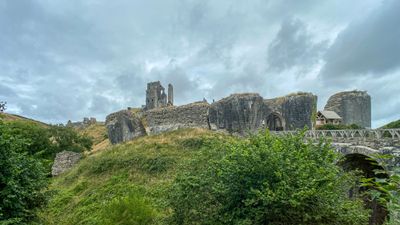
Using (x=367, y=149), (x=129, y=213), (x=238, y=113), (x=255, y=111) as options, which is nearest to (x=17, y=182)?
(x=129, y=213)

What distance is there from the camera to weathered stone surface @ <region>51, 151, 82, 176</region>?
99.1 ft

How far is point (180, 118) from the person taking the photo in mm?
36469

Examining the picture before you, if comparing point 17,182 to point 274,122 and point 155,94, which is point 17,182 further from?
point 155,94

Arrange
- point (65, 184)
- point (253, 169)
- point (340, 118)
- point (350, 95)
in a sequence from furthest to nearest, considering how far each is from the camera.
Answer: point (350, 95)
point (340, 118)
point (65, 184)
point (253, 169)

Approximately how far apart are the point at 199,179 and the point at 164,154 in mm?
13704

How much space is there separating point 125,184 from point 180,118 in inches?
681

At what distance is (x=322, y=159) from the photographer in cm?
1070

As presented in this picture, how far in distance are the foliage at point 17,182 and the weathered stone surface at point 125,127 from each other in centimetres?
2686

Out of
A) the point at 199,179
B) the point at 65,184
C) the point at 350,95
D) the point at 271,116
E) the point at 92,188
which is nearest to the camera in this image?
the point at 199,179

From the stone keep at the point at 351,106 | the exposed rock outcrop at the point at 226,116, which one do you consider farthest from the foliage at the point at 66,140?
the stone keep at the point at 351,106

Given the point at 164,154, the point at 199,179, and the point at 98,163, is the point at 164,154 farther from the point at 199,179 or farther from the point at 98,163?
the point at 199,179

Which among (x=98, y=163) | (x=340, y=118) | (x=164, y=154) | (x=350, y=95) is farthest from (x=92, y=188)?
(x=350, y=95)

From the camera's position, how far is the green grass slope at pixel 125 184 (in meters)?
13.1

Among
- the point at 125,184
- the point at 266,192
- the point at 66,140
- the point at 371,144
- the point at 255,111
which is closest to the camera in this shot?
the point at 266,192
